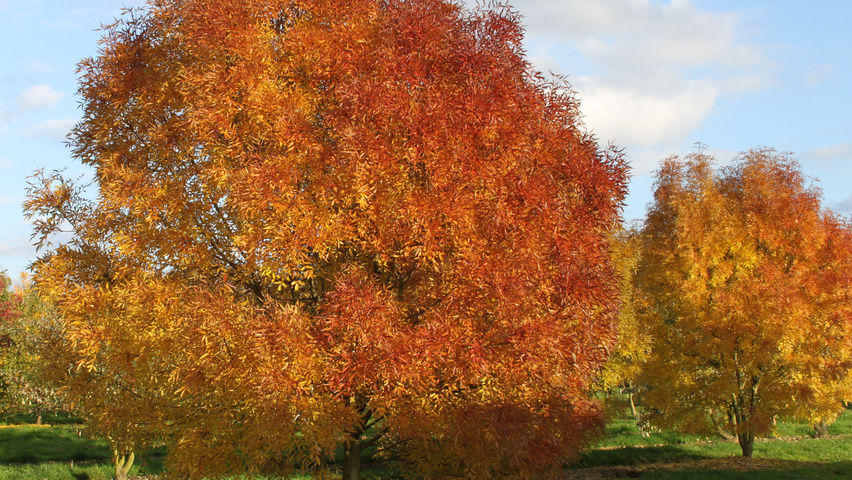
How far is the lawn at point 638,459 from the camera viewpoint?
15.3 meters

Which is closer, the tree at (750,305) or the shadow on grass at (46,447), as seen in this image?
the tree at (750,305)

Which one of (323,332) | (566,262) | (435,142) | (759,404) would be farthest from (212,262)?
(759,404)

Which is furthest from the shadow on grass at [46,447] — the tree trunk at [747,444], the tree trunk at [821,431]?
the tree trunk at [821,431]

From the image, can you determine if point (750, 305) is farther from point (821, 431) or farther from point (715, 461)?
point (821, 431)

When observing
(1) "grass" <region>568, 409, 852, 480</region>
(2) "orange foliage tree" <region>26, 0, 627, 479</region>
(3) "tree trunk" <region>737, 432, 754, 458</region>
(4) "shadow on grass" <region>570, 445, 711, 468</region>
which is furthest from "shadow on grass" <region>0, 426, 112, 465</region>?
(3) "tree trunk" <region>737, 432, 754, 458</region>

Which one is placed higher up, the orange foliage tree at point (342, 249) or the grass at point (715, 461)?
the orange foliage tree at point (342, 249)

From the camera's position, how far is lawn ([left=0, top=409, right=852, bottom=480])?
15.3 metres

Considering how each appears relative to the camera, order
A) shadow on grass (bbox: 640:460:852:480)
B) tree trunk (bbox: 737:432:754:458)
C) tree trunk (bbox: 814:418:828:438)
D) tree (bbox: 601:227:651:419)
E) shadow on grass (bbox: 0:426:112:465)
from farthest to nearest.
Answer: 1. tree trunk (bbox: 814:418:828:438)
2. tree (bbox: 601:227:651:419)
3. shadow on grass (bbox: 0:426:112:465)
4. tree trunk (bbox: 737:432:754:458)
5. shadow on grass (bbox: 640:460:852:480)

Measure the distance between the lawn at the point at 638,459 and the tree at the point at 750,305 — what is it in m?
1.28

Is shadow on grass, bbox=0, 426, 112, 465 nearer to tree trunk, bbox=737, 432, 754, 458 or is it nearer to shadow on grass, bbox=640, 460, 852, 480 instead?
shadow on grass, bbox=640, 460, 852, 480

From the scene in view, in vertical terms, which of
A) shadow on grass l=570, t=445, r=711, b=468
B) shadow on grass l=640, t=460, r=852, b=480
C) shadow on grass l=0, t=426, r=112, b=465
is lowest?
shadow on grass l=0, t=426, r=112, b=465

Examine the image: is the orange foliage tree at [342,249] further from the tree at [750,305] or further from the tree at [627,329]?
the tree at [627,329]

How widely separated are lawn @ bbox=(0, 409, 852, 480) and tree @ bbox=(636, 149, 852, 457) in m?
1.28

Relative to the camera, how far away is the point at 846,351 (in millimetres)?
16406
